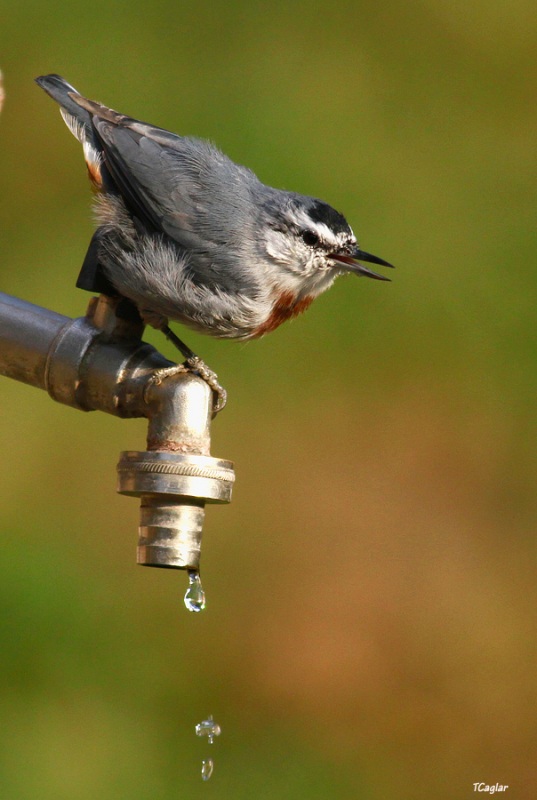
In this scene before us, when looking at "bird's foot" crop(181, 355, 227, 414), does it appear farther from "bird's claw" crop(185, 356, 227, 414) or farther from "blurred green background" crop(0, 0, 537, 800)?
"blurred green background" crop(0, 0, 537, 800)

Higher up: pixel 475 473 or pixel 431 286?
pixel 431 286

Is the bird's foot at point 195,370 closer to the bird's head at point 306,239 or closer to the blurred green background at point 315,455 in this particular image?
the bird's head at point 306,239

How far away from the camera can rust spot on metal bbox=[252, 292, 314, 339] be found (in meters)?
2.19

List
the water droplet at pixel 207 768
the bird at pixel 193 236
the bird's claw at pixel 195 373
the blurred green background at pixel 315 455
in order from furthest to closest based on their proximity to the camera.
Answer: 1. the blurred green background at pixel 315 455
2. the water droplet at pixel 207 768
3. the bird at pixel 193 236
4. the bird's claw at pixel 195 373

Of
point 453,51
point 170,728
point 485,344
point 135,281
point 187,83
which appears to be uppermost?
point 453,51

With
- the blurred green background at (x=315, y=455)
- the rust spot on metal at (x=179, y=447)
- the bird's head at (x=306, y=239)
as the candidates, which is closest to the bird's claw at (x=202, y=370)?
the rust spot on metal at (x=179, y=447)

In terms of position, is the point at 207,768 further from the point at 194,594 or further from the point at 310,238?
the point at 310,238

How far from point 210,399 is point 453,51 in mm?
2389

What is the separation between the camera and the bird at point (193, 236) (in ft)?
6.72

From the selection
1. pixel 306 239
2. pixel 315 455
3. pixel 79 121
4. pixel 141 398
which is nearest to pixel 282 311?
pixel 306 239

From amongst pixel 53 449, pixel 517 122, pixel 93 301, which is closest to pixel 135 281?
pixel 93 301

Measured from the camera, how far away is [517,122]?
3809mm

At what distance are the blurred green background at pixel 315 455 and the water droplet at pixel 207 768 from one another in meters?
0.05

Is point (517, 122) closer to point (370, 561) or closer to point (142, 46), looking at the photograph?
point (142, 46)
